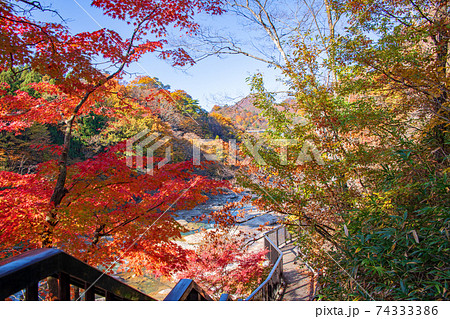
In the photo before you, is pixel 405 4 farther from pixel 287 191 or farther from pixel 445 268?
pixel 445 268

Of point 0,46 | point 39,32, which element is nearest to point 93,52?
point 39,32

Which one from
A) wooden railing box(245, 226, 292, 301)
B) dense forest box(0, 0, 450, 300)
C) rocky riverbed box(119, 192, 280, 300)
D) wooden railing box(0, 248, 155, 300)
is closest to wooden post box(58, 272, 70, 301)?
wooden railing box(0, 248, 155, 300)

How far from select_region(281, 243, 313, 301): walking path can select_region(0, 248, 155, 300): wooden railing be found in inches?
216

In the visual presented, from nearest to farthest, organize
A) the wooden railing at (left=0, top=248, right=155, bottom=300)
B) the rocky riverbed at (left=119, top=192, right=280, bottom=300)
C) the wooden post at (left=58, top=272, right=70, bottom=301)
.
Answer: the wooden railing at (left=0, top=248, right=155, bottom=300), the wooden post at (left=58, top=272, right=70, bottom=301), the rocky riverbed at (left=119, top=192, right=280, bottom=300)

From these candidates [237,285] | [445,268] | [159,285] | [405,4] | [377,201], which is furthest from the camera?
[159,285]

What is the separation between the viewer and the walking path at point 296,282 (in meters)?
6.33

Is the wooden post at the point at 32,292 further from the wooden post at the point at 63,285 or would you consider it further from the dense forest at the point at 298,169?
the dense forest at the point at 298,169

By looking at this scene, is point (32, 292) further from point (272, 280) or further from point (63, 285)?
point (272, 280)

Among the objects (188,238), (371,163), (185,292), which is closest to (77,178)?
(185,292)

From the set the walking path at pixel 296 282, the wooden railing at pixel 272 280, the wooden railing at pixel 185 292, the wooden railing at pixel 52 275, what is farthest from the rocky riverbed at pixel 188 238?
the wooden railing at pixel 52 275

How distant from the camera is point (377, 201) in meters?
2.98

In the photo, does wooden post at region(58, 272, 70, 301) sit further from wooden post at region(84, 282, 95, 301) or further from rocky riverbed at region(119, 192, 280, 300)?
rocky riverbed at region(119, 192, 280, 300)

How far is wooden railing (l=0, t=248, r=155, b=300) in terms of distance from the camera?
873 mm

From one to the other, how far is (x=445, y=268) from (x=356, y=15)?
5.20m
